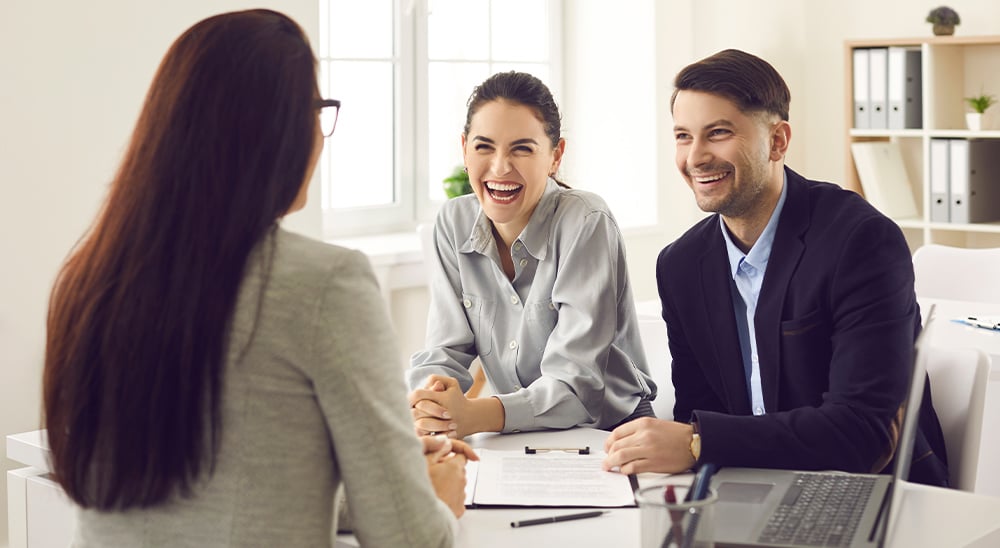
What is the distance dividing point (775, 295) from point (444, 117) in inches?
102

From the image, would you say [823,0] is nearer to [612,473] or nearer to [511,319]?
[511,319]

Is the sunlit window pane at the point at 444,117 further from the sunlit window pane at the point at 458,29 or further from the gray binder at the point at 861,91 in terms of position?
the gray binder at the point at 861,91

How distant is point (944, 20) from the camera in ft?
14.3

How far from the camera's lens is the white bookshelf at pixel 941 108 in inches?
170

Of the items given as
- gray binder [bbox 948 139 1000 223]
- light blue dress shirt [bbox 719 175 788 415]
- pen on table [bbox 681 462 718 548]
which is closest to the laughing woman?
light blue dress shirt [bbox 719 175 788 415]

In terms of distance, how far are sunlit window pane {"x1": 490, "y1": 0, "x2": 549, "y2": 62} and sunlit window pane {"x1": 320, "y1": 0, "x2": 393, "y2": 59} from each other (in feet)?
1.68

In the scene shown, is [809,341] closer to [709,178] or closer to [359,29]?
[709,178]

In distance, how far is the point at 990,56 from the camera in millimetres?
4445

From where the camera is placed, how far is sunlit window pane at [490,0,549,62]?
447 cm

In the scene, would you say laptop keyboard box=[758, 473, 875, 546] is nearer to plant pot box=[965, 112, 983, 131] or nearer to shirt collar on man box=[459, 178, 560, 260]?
shirt collar on man box=[459, 178, 560, 260]

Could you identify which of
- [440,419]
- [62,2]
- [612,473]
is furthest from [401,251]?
[612,473]

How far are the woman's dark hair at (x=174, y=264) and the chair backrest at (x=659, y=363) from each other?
4.35 ft

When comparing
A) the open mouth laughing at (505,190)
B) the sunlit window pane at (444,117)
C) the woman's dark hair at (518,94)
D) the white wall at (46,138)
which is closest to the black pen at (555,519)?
the open mouth laughing at (505,190)

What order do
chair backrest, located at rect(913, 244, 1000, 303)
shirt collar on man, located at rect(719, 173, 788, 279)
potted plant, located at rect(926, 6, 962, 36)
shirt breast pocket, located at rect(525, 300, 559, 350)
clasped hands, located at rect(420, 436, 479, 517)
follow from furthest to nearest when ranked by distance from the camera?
potted plant, located at rect(926, 6, 962, 36)
chair backrest, located at rect(913, 244, 1000, 303)
shirt breast pocket, located at rect(525, 300, 559, 350)
shirt collar on man, located at rect(719, 173, 788, 279)
clasped hands, located at rect(420, 436, 479, 517)
